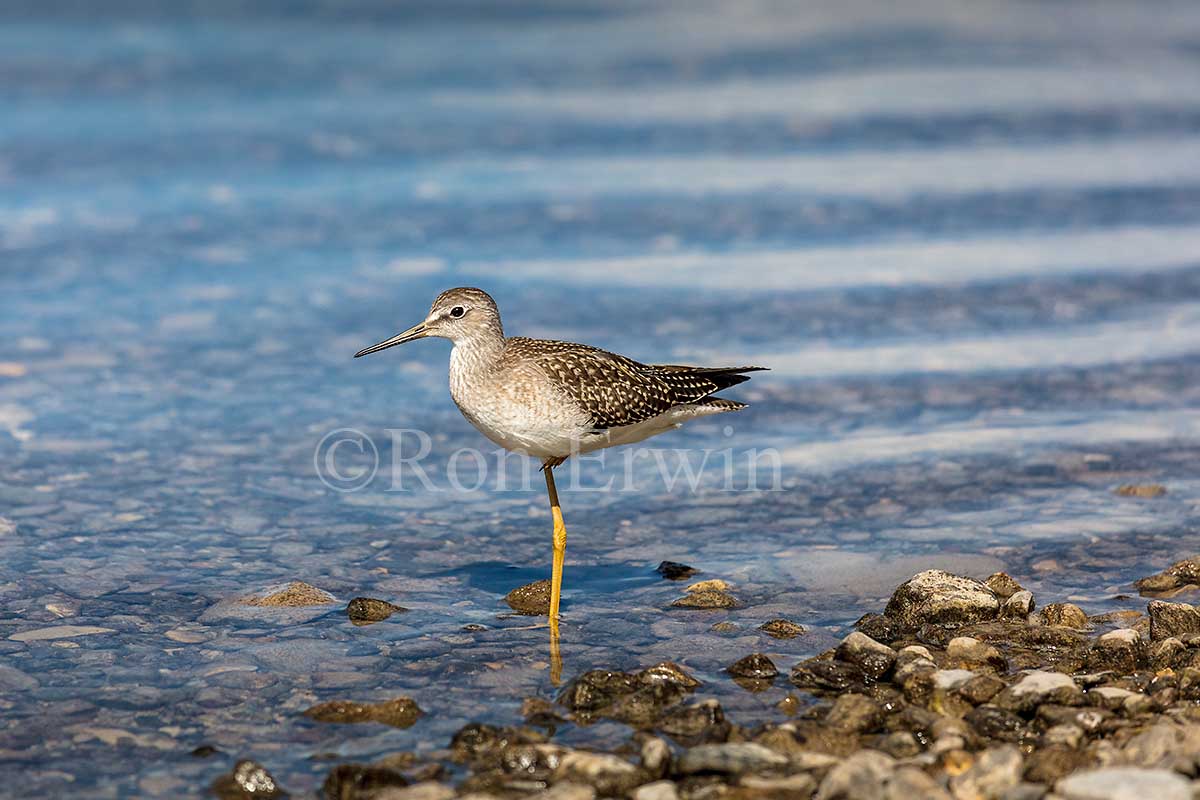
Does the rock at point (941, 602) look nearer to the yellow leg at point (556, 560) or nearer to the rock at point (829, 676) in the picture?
the rock at point (829, 676)

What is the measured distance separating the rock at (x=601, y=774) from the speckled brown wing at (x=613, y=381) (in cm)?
283

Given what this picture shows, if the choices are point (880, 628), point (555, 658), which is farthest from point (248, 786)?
point (880, 628)

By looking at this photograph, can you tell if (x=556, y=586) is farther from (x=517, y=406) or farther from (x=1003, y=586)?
(x=1003, y=586)

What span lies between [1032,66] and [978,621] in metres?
16.4

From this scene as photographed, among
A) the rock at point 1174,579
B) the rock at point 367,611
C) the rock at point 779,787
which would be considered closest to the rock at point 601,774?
the rock at point 779,787

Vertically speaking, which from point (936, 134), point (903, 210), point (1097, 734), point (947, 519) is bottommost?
point (1097, 734)

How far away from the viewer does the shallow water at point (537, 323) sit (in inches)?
299

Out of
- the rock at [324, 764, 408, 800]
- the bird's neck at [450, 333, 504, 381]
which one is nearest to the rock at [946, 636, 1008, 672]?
the rock at [324, 764, 408, 800]

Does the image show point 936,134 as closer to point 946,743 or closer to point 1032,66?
point 1032,66

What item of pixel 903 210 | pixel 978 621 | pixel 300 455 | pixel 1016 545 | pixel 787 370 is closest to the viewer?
pixel 978 621

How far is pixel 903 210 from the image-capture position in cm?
1620

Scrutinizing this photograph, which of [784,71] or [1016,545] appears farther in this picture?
[784,71]

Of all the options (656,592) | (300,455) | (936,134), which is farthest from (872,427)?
(936,134)
